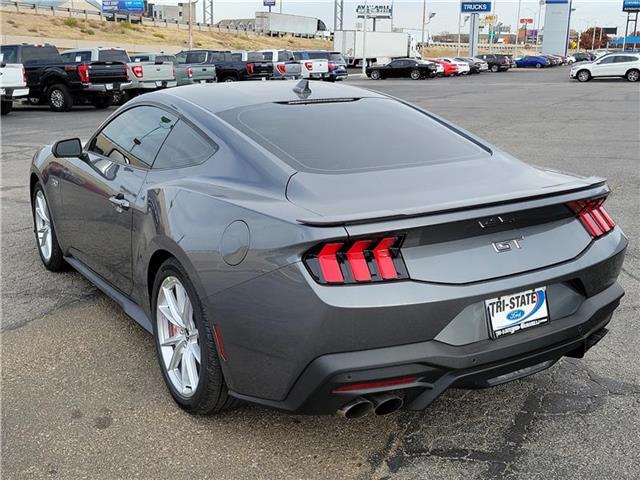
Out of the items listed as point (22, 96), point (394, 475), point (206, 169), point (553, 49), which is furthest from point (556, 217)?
point (553, 49)

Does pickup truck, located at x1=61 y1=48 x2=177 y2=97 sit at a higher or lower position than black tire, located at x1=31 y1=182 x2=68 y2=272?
higher

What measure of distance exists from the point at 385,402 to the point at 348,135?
1.51m

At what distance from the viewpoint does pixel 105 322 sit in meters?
4.52

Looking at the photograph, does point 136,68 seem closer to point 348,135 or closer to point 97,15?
point 348,135

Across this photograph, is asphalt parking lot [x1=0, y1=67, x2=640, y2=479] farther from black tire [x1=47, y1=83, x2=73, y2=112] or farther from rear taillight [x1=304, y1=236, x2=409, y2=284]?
black tire [x1=47, y1=83, x2=73, y2=112]

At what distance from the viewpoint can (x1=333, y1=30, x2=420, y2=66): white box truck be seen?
205 feet

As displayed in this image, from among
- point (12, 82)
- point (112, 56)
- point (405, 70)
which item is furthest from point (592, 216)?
point (405, 70)

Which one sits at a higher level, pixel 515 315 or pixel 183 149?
pixel 183 149

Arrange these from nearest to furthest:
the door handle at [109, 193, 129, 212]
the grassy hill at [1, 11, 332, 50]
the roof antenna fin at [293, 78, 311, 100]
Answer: the door handle at [109, 193, 129, 212], the roof antenna fin at [293, 78, 311, 100], the grassy hill at [1, 11, 332, 50]

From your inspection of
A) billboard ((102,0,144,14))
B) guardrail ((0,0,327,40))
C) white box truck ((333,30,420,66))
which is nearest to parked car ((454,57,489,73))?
white box truck ((333,30,420,66))

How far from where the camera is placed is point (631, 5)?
91.9m

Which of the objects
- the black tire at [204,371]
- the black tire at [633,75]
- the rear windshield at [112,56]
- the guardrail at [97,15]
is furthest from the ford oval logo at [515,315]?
the guardrail at [97,15]

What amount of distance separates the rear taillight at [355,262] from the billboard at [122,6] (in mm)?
120052

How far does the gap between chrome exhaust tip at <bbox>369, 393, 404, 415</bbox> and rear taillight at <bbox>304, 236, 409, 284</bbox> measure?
1.50 ft
